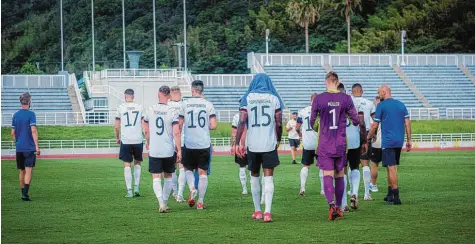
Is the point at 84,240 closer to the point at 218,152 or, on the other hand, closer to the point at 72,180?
the point at 72,180

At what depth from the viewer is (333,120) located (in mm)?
15141

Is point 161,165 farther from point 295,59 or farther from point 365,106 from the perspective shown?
point 295,59

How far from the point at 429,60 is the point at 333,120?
6273cm

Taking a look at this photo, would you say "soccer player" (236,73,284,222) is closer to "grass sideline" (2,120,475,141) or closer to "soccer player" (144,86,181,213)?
"soccer player" (144,86,181,213)

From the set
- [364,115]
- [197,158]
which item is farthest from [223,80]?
[197,158]

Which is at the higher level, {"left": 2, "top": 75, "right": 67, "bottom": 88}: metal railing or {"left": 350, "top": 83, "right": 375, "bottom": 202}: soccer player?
{"left": 2, "top": 75, "right": 67, "bottom": 88}: metal railing

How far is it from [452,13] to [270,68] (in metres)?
22.0

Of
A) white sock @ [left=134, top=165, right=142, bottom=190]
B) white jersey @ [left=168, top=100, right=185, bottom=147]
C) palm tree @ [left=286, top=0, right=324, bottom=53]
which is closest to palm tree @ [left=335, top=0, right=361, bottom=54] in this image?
palm tree @ [left=286, top=0, right=324, bottom=53]

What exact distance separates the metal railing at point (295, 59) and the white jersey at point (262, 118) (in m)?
59.6

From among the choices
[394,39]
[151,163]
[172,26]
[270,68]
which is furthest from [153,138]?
[172,26]

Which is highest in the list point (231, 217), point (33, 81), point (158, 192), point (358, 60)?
point (358, 60)

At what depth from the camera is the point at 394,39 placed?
288 ft

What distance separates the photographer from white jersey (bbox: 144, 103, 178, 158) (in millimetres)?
16938

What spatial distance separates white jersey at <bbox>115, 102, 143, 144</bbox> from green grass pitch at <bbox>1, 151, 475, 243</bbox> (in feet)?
3.59
